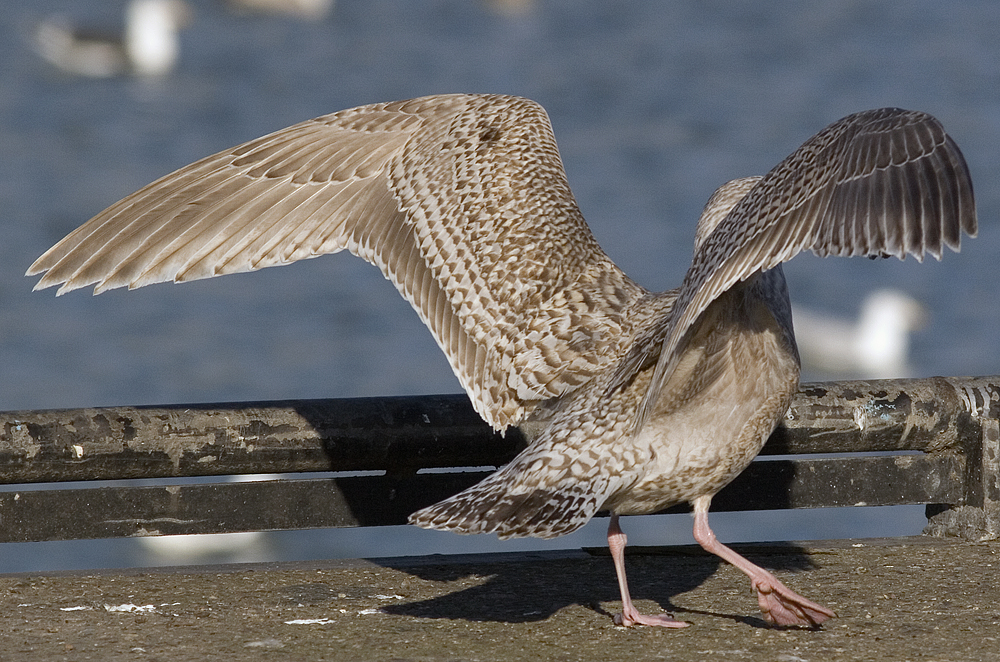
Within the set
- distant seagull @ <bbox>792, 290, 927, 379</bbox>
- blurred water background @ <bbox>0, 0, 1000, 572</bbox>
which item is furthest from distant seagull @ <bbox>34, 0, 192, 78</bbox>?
distant seagull @ <bbox>792, 290, 927, 379</bbox>

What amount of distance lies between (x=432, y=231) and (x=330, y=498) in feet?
3.07

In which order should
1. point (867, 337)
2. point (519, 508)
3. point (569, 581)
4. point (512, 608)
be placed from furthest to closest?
1. point (867, 337)
2. point (569, 581)
3. point (512, 608)
4. point (519, 508)

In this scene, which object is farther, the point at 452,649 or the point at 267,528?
the point at 267,528

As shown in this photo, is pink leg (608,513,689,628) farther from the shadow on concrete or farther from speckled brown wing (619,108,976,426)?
speckled brown wing (619,108,976,426)

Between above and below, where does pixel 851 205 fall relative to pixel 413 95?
below

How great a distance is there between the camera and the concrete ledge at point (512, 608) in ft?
13.3

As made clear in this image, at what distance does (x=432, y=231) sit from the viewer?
515 cm

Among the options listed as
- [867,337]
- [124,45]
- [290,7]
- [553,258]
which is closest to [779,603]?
[553,258]

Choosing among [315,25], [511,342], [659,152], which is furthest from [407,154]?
[315,25]

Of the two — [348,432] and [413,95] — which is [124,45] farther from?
[348,432]

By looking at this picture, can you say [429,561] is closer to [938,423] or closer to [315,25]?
[938,423]

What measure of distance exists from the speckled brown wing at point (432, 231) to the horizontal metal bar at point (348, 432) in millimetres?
290

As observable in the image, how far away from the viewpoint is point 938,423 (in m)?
5.14

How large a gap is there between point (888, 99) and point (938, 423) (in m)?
23.5
